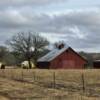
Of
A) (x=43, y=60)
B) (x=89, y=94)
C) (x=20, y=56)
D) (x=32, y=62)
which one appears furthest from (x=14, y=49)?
(x=89, y=94)

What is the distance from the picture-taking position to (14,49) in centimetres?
11856

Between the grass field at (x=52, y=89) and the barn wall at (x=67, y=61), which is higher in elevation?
the barn wall at (x=67, y=61)

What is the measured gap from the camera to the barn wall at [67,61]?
87375 mm

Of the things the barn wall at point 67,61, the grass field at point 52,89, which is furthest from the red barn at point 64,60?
the grass field at point 52,89

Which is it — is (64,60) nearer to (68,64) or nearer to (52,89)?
(68,64)

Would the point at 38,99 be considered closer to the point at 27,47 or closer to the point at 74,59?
the point at 74,59

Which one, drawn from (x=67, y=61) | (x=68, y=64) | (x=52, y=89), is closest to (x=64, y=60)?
(x=67, y=61)

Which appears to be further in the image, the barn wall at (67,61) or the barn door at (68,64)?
the barn door at (68,64)

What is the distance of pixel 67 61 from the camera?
87.9m

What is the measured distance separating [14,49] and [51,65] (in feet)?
109

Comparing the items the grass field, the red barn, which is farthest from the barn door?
the grass field

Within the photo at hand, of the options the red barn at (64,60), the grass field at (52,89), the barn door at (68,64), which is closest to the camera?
the grass field at (52,89)

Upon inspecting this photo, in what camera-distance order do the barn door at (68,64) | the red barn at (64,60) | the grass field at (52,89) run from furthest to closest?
the barn door at (68,64) → the red barn at (64,60) → the grass field at (52,89)

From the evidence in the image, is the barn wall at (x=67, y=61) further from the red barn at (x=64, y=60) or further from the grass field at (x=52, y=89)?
the grass field at (x=52, y=89)
